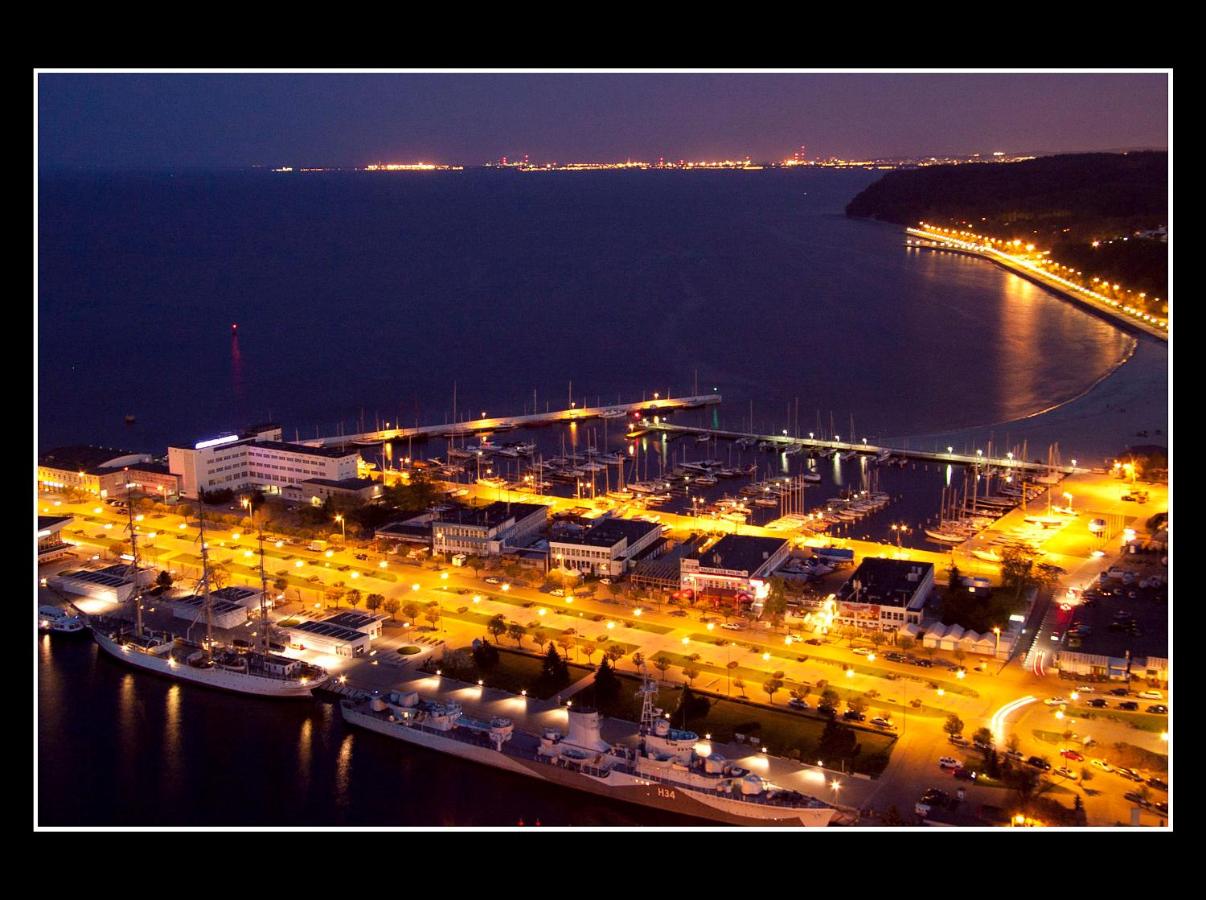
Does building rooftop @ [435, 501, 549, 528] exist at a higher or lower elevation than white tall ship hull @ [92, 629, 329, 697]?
higher

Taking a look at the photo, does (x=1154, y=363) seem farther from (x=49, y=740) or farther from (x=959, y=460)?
(x=49, y=740)

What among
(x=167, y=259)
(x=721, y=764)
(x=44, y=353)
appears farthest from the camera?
(x=167, y=259)

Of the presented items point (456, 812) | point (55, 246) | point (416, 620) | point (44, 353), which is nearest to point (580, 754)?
point (456, 812)

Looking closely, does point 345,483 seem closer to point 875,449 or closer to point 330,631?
point 330,631

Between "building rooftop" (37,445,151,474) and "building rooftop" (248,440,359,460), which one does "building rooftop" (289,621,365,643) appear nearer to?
"building rooftop" (248,440,359,460)

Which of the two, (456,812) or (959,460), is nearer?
(456,812)

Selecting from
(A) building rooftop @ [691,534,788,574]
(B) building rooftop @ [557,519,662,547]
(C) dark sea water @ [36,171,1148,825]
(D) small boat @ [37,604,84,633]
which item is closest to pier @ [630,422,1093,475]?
(C) dark sea water @ [36,171,1148,825]

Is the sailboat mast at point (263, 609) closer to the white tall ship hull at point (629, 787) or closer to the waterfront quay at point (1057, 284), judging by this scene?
the white tall ship hull at point (629, 787)
